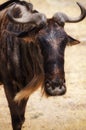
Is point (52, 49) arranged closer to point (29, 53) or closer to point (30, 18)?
point (30, 18)

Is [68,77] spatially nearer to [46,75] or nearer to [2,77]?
[2,77]

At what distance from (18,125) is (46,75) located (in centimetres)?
203

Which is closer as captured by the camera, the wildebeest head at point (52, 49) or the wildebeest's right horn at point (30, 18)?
the wildebeest head at point (52, 49)

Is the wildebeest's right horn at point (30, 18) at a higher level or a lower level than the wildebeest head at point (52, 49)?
higher

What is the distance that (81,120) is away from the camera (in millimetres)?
7285

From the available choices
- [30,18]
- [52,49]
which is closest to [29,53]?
[30,18]

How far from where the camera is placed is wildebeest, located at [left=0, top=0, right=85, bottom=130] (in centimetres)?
490

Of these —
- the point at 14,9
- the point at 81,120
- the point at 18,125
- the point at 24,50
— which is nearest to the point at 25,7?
the point at 14,9

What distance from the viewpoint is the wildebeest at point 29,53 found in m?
4.90

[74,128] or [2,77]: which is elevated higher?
[2,77]

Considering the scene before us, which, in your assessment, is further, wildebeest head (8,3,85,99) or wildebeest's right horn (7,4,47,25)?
wildebeest's right horn (7,4,47,25)

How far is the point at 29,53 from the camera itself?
5.57 metres

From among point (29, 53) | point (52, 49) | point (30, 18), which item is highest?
point (30, 18)

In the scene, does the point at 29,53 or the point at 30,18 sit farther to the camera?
the point at 29,53
